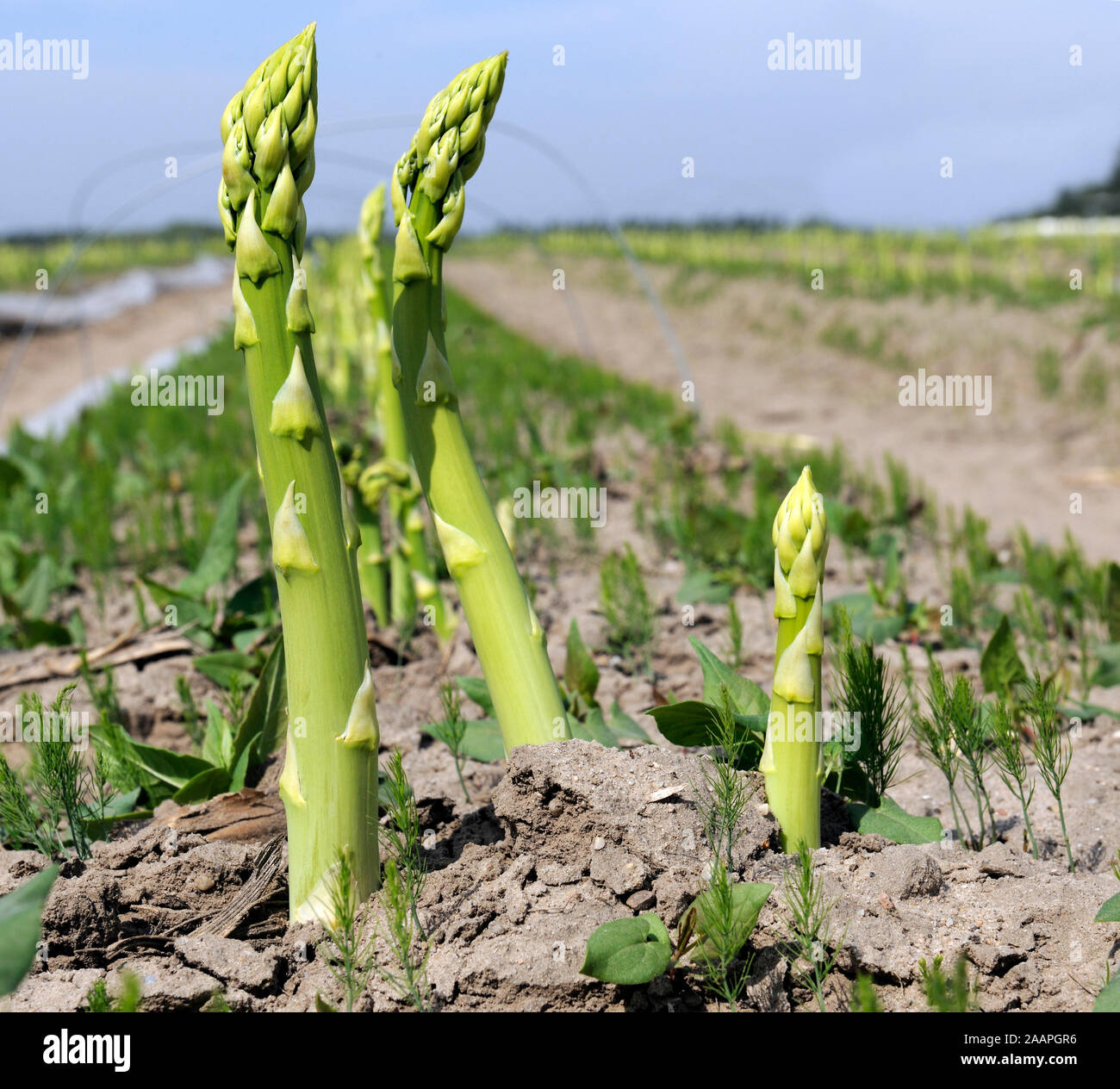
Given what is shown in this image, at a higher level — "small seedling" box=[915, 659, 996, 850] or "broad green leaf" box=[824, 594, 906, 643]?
"broad green leaf" box=[824, 594, 906, 643]

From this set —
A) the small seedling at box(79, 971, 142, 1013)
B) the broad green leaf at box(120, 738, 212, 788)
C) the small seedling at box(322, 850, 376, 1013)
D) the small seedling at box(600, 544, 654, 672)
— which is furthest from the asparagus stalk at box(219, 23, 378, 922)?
the small seedling at box(600, 544, 654, 672)

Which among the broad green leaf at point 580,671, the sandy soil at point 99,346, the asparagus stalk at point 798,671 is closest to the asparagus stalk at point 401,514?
the broad green leaf at point 580,671

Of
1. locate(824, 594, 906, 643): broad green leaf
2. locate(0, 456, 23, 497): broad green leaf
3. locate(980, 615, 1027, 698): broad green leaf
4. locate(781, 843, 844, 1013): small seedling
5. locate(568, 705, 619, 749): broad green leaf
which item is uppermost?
locate(0, 456, 23, 497): broad green leaf

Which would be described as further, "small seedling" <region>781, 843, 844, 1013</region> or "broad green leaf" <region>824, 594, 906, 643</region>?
"broad green leaf" <region>824, 594, 906, 643</region>

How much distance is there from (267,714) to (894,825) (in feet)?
4.22

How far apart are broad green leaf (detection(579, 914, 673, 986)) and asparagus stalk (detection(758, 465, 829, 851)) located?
29cm

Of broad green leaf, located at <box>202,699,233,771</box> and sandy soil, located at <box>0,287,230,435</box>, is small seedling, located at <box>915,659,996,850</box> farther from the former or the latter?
sandy soil, located at <box>0,287,230,435</box>

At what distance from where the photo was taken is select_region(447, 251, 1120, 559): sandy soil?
712 cm

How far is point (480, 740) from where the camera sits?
6.82 feet

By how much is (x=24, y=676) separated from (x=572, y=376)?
6724 mm

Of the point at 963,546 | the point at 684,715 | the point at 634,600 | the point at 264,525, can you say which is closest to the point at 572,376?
the point at 963,546

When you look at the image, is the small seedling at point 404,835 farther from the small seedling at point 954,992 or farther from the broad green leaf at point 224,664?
the broad green leaf at point 224,664

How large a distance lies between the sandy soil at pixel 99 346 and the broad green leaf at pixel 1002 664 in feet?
37.6
